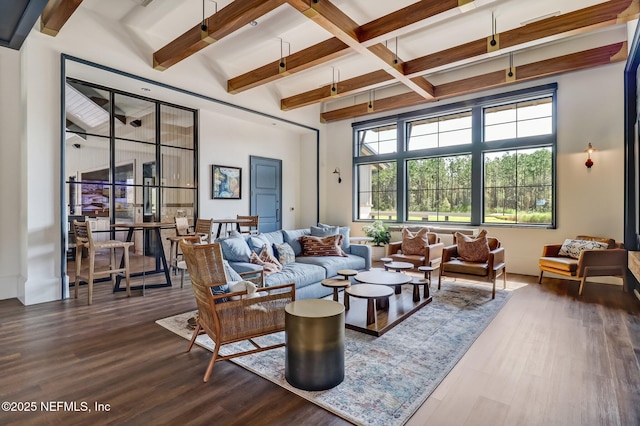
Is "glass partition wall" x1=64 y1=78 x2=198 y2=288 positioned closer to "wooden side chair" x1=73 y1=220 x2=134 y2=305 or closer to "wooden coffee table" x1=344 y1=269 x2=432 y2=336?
"wooden side chair" x1=73 y1=220 x2=134 y2=305

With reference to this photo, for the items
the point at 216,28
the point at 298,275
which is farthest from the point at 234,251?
the point at 216,28

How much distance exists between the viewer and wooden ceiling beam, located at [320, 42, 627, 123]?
16.5 ft

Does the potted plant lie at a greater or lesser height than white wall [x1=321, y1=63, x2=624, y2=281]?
lesser

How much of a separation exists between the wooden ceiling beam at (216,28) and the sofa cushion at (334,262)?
10.1 feet

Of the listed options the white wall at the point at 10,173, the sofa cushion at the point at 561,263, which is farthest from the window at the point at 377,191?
the white wall at the point at 10,173

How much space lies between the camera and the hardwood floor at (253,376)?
6.50 ft

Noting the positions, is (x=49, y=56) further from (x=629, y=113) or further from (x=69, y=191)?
(x=629, y=113)

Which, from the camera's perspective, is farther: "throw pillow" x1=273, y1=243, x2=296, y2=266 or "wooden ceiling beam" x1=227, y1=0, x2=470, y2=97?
"throw pillow" x1=273, y1=243, x2=296, y2=266

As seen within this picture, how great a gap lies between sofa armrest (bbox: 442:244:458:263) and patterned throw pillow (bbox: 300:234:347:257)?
1471 millimetres

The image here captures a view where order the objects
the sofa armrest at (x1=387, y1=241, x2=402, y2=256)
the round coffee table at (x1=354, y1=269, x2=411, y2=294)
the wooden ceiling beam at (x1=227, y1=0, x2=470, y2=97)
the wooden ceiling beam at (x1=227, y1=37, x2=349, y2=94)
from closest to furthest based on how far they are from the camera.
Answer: the wooden ceiling beam at (x1=227, y1=0, x2=470, y2=97)
the round coffee table at (x1=354, y1=269, x2=411, y2=294)
the wooden ceiling beam at (x1=227, y1=37, x2=349, y2=94)
the sofa armrest at (x1=387, y1=241, x2=402, y2=256)

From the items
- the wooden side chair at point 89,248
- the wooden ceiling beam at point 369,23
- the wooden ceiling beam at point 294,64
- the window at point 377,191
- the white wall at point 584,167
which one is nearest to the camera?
the wooden ceiling beam at point 369,23

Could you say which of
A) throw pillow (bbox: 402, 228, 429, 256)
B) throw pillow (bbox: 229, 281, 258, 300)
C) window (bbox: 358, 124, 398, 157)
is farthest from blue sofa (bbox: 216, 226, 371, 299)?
window (bbox: 358, 124, 398, 157)

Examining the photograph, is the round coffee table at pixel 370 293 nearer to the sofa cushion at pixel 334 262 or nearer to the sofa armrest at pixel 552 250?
the sofa cushion at pixel 334 262

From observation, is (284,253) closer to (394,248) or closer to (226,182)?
(394,248)
